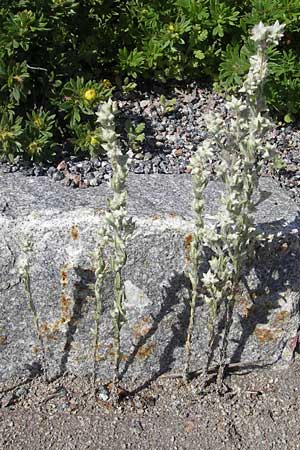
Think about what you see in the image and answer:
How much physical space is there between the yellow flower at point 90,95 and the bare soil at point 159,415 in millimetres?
1270

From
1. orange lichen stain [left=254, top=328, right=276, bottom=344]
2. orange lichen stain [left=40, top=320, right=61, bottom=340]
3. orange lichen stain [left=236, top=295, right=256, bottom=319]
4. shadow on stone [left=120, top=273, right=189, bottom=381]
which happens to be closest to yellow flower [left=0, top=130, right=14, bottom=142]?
orange lichen stain [left=40, top=320, right=61, bottom=340]

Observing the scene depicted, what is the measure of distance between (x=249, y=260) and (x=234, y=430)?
0.76m

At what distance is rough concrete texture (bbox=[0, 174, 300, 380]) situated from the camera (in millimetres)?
2850

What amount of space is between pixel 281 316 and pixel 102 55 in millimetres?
1646

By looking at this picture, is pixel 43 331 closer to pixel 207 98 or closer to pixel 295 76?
pixel 207 98

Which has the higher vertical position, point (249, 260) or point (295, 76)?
point (295, 76)

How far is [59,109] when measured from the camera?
319 cm

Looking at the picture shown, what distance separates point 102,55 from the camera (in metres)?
3.69

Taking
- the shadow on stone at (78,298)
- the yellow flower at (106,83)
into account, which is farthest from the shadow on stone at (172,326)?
the yellow flower at (106,83)

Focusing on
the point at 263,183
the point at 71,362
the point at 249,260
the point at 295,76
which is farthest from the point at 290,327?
the point at 295,76

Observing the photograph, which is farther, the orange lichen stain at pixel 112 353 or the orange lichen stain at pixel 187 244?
the orange lichen stain at pixel 112 353

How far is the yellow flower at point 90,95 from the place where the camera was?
3.06 metres

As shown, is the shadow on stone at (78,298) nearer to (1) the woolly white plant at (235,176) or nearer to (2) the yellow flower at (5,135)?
(1) the woolly white plant at (235,176)

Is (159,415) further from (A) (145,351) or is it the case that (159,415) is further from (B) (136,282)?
(B) (136,282)
